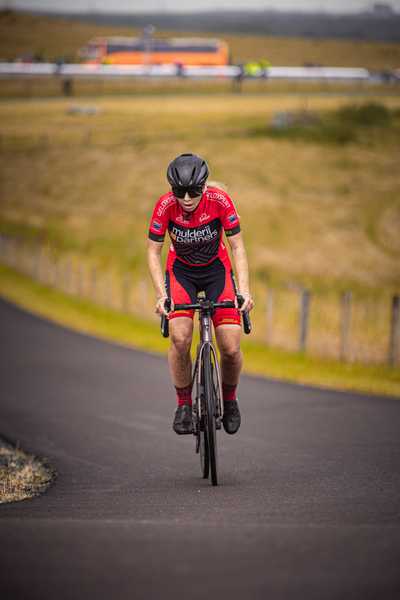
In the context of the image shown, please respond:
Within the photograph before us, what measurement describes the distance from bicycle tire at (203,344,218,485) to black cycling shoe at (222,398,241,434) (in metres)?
0.30

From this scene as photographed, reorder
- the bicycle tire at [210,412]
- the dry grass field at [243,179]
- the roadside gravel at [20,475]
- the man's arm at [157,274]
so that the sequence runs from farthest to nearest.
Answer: the dry grass field at [243,179] → the roadside gravel at [20,475] → the man's arm at [157,274] → the bicycle tire at [210,412]

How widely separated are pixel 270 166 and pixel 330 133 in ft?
26.4

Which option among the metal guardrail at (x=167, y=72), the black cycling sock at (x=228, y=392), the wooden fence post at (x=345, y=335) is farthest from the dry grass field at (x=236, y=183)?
→ the black cycling sock at (x=228, y=392)

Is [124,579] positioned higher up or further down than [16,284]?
further down

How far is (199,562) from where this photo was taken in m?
3.36

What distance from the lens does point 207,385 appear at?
563 cm

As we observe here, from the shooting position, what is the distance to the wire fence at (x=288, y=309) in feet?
52.7

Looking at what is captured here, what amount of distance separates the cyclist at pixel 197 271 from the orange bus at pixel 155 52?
2958 inches

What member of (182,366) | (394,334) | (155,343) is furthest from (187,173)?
(155,343)

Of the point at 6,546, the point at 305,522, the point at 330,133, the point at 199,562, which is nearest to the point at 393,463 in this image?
the point at 305,522

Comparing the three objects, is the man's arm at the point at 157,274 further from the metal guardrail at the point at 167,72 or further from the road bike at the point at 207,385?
the metal guardrail at the point at 167,72

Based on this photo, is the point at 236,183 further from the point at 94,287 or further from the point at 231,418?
the point at 231,418

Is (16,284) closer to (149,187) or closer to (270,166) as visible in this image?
(149,187)

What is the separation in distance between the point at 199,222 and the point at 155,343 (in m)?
12.2
